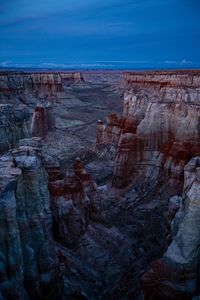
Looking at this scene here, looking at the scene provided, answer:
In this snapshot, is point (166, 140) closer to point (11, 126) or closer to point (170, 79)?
point (11, 126)

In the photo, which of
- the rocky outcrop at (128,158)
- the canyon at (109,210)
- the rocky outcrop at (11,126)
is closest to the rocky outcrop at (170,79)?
the canyon at (109,210)

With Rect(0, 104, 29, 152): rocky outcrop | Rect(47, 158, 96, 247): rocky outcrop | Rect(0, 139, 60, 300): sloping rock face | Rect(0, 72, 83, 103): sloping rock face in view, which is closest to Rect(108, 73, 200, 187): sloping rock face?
Rect(0, 104, 29, 152): rocky outcrop

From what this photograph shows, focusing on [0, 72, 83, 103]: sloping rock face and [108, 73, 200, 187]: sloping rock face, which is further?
[0, 72, 83, 103]: sloping rock face

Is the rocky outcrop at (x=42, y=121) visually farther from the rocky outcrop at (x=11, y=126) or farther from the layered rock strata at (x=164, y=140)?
the rocky outcrop at (x=11, y=126)

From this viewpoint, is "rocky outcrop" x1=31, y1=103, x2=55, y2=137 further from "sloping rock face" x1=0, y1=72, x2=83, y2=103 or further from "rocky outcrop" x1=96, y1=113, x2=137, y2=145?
"rocky outcrop" x1=96, y1=113, x2=137, y2=145

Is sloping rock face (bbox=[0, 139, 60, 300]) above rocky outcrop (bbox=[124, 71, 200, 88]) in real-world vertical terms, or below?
below

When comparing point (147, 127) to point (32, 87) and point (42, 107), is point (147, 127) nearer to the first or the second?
point (42, 107)
